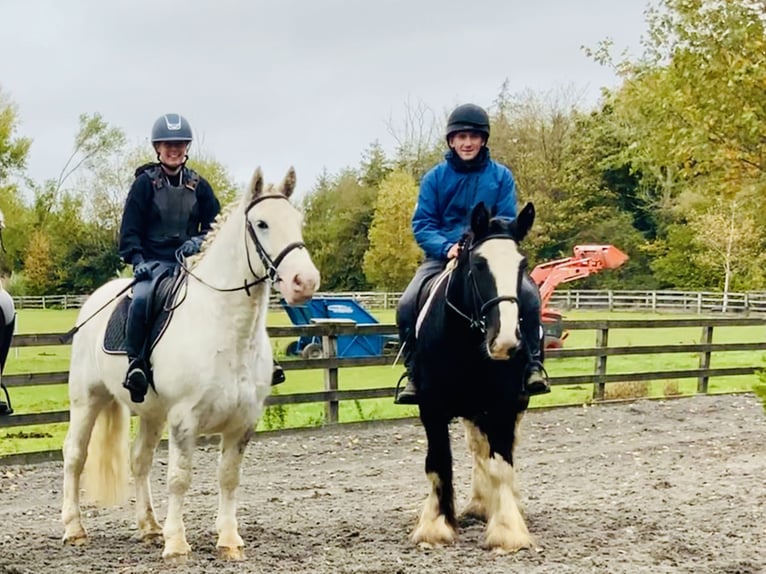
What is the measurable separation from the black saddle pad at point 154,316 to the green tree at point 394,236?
1375 inches

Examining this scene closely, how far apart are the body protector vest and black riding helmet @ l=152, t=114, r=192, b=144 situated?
25cm

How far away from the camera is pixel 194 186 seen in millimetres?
5953

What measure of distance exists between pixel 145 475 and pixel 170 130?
2.23m

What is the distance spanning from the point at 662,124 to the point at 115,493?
1341cm

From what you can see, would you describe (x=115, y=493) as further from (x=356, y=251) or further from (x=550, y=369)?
(x=356, y=251)

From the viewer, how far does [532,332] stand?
585 centimetres

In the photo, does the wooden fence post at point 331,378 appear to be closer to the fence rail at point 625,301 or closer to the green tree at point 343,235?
the fence rail at point 625,301

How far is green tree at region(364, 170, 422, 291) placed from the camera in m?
41.1

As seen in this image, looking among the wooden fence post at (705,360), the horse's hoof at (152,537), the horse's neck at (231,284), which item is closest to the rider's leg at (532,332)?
the horse's neck at (231,284)

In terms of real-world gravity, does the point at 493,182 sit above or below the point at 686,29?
below

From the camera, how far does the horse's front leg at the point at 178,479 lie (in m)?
5.14

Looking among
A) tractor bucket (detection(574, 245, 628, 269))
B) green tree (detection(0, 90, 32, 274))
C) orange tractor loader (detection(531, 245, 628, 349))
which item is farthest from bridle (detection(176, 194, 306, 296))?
green tree (detection(0, 90, 32, 274))

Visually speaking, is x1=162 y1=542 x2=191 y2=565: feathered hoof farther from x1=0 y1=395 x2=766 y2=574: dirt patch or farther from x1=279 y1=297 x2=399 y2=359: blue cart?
x1=279 y1=297 x2=399 y2=359: blue cart

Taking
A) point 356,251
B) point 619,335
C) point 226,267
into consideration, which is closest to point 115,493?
point 226,267
